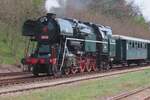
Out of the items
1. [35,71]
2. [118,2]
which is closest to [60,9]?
[35,71]

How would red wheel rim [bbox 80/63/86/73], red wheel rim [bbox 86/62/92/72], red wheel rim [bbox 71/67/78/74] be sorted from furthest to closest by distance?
red wheel rim [bbox 86/62/92/72], red wheel rim [bbox 80/63/86/73], red wheel rim [bbox 71/67/78/74]

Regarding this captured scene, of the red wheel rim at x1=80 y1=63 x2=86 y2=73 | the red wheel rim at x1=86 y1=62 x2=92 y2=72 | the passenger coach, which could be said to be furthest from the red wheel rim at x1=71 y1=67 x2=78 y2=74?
the passenger coach

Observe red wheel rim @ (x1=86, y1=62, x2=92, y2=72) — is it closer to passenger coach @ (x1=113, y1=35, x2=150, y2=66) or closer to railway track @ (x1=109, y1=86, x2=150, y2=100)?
passenger coach @ (x1=113, y1=35, x2=150, y2=66)

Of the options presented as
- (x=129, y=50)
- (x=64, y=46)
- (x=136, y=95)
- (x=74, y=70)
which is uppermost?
(x=64, y=46)

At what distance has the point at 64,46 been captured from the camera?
83.1 feet

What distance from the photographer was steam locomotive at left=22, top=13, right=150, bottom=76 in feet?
82.0

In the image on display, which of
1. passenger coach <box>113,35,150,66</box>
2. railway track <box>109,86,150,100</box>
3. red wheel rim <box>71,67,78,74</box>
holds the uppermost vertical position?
passenger coach <box>113,35,150,66</box>

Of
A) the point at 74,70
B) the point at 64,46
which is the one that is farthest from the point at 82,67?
the point at 64,46

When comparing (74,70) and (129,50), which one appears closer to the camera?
(74,70)

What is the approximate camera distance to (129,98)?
16188mm

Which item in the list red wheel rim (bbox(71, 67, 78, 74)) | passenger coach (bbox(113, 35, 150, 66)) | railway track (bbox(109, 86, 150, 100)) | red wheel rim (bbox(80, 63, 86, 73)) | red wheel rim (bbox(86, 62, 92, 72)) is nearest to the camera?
railway track (bbox(109, 86, 150, 100))

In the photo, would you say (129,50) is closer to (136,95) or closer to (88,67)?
(88,67)

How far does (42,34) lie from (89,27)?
Result: 5332 mm

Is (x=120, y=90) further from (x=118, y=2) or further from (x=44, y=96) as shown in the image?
(x=118, y=2)
